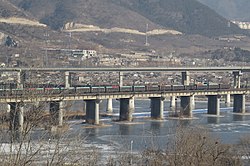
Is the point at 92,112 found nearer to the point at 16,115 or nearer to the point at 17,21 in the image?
the point at 16,115

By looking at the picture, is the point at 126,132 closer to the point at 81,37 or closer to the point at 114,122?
the point at 114,122

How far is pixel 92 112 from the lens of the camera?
49938 millimetres

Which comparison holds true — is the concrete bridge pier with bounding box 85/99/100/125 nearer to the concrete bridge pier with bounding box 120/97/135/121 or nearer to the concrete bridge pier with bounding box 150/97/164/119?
the concrete bridge pier with bounding box 120/97/135/121

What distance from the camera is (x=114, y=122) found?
50750 millimetres

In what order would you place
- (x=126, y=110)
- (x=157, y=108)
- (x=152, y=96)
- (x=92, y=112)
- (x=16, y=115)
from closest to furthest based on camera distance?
(x=16, y=115), (x=92, y=112), (x=126, y=110), (x=157, y=108), (x=152, y=96)

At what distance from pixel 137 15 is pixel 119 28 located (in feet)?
64.6

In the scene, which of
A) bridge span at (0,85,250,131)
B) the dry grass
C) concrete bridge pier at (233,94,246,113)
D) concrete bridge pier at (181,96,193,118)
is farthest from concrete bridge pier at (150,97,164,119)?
the dry grass

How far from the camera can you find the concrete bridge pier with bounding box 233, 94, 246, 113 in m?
62.8

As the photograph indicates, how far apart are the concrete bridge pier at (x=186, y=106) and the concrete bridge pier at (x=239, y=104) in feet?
17.4

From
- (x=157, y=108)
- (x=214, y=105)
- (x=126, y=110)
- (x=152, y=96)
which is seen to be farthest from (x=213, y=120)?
Result: (x=214, y=105)

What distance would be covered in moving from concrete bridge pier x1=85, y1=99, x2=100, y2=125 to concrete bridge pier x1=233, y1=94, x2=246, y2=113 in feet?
55.1

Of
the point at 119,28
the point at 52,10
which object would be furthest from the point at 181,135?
the point at 52,10

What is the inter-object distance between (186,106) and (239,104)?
7.36m

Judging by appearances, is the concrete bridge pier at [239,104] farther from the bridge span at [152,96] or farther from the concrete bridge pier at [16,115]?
the concrete bridge pier at [16,115]
